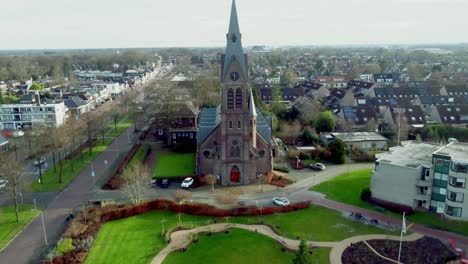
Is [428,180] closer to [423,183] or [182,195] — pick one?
[423,183]

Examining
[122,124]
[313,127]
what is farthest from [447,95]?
[122,124]

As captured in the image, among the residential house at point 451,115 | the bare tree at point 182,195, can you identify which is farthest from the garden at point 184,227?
the residential house at point 451,115

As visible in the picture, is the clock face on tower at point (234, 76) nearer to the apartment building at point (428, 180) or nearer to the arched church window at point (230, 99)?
the arched church window at point (230, 99)

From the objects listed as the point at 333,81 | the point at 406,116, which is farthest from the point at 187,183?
the point at 333,81

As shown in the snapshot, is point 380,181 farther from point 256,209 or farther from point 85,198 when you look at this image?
point 85,198

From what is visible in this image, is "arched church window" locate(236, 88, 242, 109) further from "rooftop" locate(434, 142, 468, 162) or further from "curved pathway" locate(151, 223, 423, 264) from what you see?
"rooftop" locate(434, 142, 468, 162)

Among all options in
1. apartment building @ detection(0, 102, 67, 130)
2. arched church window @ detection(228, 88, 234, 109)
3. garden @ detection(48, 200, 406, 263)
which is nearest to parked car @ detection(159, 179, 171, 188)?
garden @ detection(48, 200, 406, 263)
